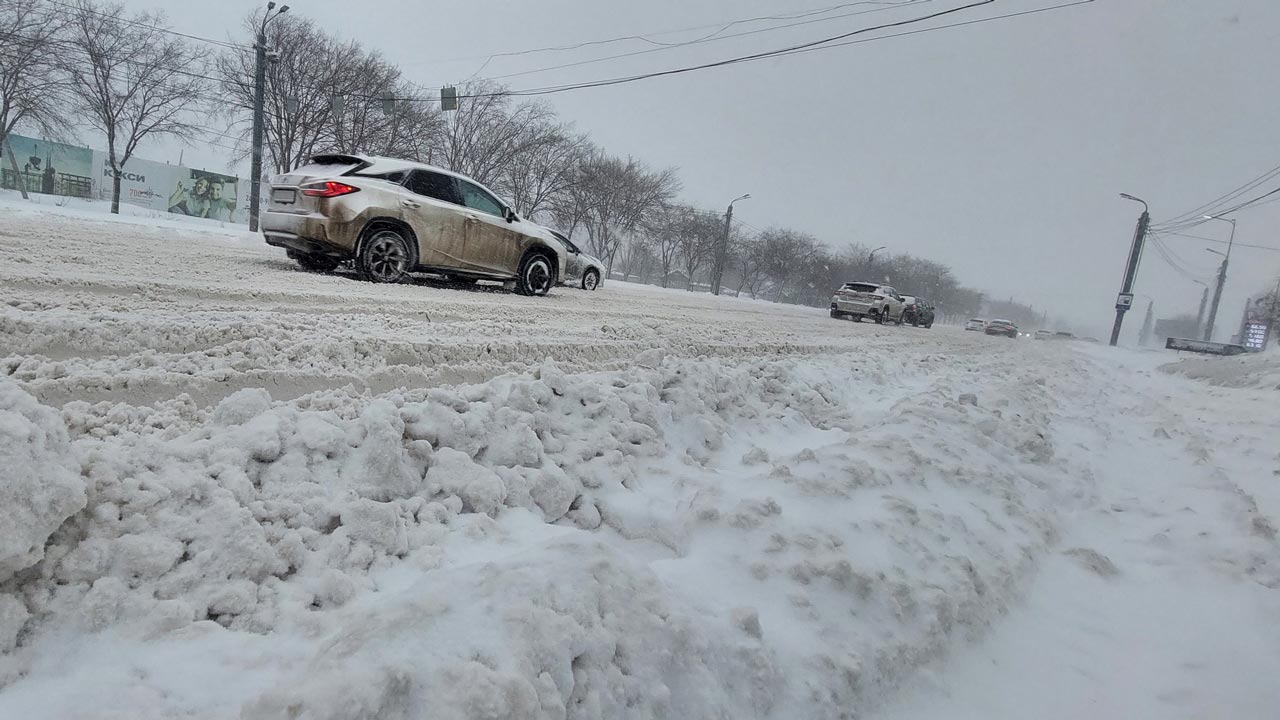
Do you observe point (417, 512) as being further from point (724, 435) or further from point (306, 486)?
point (724, 435)

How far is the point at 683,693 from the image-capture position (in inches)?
56.1

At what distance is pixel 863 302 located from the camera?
2244 centimetres

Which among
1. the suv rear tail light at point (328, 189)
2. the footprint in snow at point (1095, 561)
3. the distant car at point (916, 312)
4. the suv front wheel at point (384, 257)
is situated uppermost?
the distant car at point (916, 312)

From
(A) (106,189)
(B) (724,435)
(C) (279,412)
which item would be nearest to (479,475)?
(C) (279,412)

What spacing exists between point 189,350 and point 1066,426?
6.46 meters

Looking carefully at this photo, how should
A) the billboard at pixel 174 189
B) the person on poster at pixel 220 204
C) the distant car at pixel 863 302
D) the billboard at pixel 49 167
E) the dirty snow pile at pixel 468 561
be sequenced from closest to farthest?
1. the dirty snow pile at pixel 468 561
2. the distant car at pixel 863 302
3. the billboard at pixel 49 167
4. the billboard at pixel 174 189
5. the person on poster at pixel 220 204

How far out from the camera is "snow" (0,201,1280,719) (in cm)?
129

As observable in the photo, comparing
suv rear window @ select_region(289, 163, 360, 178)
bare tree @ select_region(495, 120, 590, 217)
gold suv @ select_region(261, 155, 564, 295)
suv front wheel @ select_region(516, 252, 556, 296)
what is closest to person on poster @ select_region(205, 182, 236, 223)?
bare tree @ select_region(495, 120, 590, 217)

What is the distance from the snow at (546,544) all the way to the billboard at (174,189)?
1786 inches

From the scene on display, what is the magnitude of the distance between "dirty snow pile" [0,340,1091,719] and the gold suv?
5169mm

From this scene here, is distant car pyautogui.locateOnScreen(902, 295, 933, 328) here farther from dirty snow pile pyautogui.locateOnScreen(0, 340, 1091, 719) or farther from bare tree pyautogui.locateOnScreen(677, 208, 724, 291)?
dirty snow pile pyautogui.locateOnScreen(0, 340, 1091, 719)

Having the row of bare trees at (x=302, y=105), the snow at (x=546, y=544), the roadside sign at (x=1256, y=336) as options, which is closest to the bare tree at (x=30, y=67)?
the row of bare trees at (x=302, y=105)

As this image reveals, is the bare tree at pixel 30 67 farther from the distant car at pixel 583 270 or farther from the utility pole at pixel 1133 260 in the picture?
the utility pole at pixel 1133 260

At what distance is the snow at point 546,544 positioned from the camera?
129cm
